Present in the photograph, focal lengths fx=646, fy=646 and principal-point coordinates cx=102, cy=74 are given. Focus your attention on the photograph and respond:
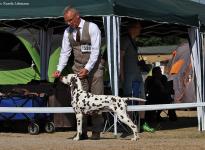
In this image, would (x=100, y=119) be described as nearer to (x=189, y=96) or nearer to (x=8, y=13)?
(x=8, y=13)

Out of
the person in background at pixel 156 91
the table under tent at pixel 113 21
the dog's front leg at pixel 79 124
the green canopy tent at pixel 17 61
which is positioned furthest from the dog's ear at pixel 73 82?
the person in background at pixel 156 91

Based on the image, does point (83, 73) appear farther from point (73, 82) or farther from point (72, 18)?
point (72, 18)

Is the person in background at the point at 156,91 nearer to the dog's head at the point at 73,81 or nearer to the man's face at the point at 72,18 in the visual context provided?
the dog's head at the point at 73,81

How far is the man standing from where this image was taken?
1002cm

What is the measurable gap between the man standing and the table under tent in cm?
115

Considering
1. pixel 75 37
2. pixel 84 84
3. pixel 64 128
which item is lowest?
pixel 64 128

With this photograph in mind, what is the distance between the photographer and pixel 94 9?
11.3 m

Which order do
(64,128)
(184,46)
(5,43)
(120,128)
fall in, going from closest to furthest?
(120,128) → (64,128) → (5,43) → (184,46)

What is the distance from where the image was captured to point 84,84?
10.2 metres

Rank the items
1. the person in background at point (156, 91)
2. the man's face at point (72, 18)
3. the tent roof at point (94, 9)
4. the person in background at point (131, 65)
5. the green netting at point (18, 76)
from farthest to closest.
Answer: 1. the person in background at point (156, 91)
2. the green netting at point (18, 76)
3. the person in background at point (131, 65)
4. the tent roof at point (94, 9)
5. the man's face at point (72, 18)

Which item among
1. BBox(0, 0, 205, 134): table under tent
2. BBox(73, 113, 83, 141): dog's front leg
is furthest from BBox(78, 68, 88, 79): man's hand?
BBox(0, 0, 205, 134): table under tent

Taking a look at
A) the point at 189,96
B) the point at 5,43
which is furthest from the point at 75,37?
the point at 189,96

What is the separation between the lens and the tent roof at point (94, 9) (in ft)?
37.1

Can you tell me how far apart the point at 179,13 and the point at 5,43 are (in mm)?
5031
